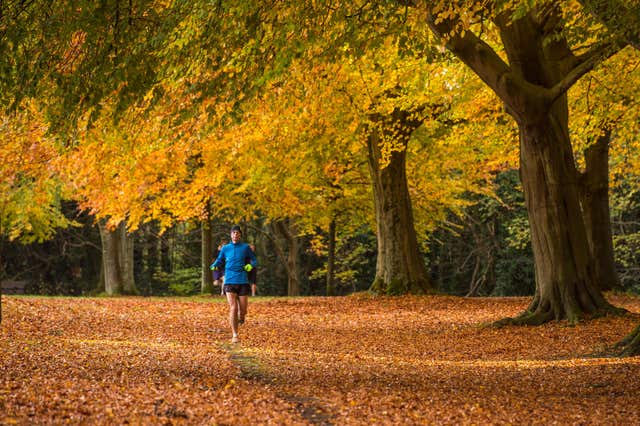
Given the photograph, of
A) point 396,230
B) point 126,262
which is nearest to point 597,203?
point 396,230

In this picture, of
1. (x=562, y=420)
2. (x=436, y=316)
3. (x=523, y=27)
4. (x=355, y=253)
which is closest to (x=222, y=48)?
(x=562, y=420)

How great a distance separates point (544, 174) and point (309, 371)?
27.2ft

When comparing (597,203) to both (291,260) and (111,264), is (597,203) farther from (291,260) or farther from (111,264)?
(291,260)

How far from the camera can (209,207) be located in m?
34.9

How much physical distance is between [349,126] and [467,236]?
2167 centimetres

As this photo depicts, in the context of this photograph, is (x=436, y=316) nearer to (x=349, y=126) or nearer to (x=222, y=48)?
(x=349, y=126)

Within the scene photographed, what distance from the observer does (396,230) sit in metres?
28.1

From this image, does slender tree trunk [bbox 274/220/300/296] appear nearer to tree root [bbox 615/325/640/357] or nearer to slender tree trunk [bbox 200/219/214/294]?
slender tree trunk [bbox 200/219/214/294]

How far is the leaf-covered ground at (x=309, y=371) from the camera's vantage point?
8047mm

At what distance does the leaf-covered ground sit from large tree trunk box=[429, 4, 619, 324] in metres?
0.71

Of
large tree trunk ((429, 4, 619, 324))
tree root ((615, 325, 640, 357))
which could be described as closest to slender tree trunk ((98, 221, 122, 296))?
large tree trunk ((429, 4, 619, 324))

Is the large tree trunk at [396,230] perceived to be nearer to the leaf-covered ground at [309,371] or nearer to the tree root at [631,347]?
the leaf-covered ground at [309,371]

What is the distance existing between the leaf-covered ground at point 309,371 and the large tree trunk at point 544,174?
71 cm

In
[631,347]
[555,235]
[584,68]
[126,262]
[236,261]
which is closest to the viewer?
[631,347]
